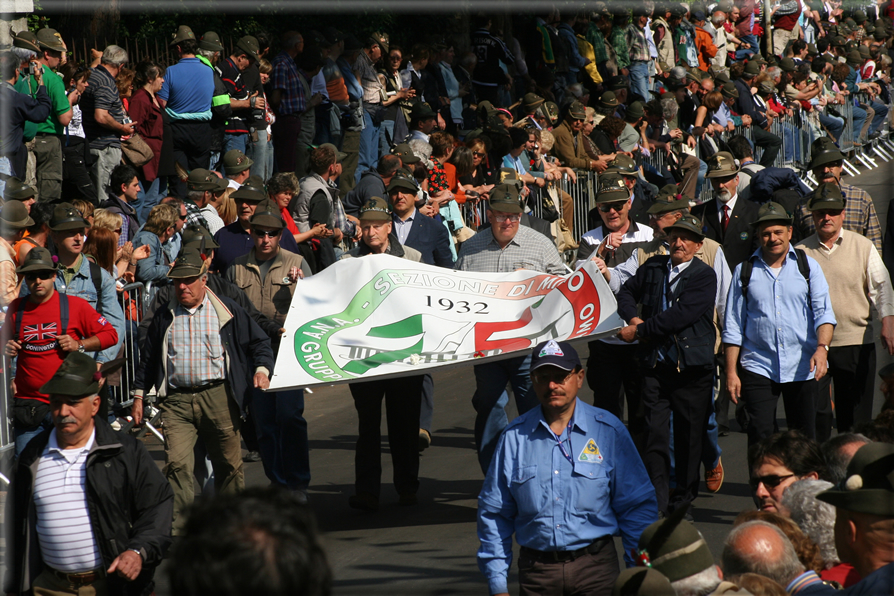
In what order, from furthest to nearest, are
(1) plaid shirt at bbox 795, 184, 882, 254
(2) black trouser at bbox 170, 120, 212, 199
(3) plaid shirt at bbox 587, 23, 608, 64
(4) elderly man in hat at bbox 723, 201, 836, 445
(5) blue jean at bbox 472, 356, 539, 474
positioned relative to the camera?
(3) plaid shirt at bbox 587, 23, 608, 64, (2) black trouser at bbox 170, 120, 212, 199, (1) plaid shirt at bbox 795, 184, 882, 254, (5) blue jean at bbox 472, 356, 539, 474, (4) elderly man in hat at bbox 723, 201, 836, 445

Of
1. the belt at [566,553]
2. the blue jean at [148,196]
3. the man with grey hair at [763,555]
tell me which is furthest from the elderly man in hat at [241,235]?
the man with grey hair at [763,555]

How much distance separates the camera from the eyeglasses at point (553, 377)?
5.54m

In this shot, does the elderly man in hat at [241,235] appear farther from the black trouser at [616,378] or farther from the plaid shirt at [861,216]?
the plaid shirt at [861,216]

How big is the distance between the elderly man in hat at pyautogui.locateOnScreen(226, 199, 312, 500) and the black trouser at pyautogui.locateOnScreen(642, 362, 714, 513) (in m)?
2.58

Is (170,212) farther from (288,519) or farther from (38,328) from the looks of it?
(288,519)

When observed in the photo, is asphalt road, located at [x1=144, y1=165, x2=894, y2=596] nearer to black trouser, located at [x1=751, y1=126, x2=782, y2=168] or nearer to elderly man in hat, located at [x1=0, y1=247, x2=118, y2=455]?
elderly man in hat, located at [x1=0, y1=247, x2=118, y2=455]

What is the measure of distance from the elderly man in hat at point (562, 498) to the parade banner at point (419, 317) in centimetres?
193

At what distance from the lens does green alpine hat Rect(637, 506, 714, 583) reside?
371 centimetres

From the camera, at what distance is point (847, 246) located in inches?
319

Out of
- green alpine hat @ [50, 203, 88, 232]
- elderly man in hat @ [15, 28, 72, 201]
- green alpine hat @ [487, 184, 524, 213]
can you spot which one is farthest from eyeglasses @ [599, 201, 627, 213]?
elderly man in hat @ [15, 28, 72, 201]

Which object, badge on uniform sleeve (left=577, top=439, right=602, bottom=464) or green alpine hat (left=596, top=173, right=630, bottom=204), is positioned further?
green alpine hat (left=596, top=173, right=630, bottom=204)

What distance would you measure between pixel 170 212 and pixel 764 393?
5.86m

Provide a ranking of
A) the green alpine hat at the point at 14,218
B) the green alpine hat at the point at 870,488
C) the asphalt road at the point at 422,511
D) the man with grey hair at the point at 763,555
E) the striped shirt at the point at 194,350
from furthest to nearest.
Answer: the green alpine hat at the point at 14,218 → the striped shirt at the point at 194,350 → the asphalt road at the point at 422,511 → the man with grey hair at the point at 763,555 → the green alpine hat at the point at 870,488

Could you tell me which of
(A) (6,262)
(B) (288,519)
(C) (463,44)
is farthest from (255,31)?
(B) (288,519)
